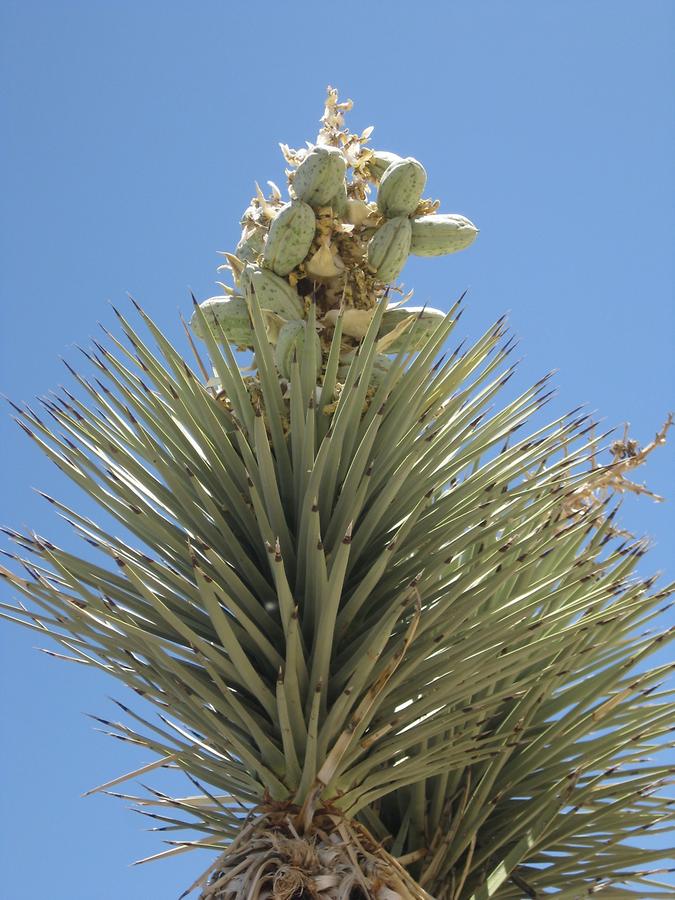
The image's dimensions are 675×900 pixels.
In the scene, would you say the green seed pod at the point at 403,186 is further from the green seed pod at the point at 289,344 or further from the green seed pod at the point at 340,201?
the green seed pod at the point at 289,344

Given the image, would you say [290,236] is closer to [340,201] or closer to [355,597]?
[340,201]

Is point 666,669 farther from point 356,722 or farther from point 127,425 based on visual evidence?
point 127,425

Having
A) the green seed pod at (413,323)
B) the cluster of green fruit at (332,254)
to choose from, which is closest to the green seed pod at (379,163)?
the cluster of green fruit at (332,254)

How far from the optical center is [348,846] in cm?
212

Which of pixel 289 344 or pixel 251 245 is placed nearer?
pixel 289 344

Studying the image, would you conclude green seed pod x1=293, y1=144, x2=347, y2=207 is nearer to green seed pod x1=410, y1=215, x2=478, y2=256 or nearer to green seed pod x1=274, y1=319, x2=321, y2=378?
green seed pod x1=410, y1=215, x2=478, y2=256

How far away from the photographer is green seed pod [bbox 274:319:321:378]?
2.80 metres

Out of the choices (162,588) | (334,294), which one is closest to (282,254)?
(334,294)

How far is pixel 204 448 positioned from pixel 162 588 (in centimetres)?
41

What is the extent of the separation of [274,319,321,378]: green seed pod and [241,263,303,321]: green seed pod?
0.08 meters

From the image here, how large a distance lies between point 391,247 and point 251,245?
452 mm

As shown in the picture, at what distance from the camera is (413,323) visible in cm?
285

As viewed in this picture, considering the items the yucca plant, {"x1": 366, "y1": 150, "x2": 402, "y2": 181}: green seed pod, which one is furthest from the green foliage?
{"x1": 366, "y1": 150, "x2": 402, "y2": 181}: green seed pod

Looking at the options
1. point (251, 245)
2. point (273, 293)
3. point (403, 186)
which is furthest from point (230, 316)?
point (403, 186)
